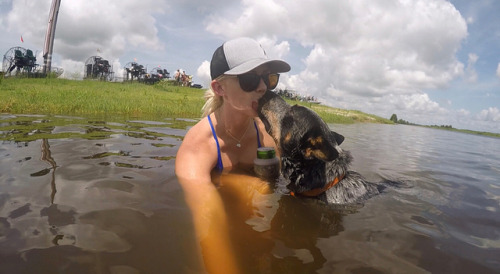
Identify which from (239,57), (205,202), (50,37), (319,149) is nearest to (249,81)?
(239,57)

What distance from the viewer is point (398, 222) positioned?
345cm

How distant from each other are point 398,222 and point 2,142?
23.6 ft

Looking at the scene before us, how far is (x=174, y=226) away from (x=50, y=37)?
32.4 meters

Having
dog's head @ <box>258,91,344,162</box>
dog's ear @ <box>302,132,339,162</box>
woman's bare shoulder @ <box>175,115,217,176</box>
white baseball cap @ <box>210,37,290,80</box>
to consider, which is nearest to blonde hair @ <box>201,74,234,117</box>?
woman's bare shoulder @ <box>175,115,217,176</box>

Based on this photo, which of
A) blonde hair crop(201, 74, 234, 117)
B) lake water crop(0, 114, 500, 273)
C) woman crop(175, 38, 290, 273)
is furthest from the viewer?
blonde hair crop(201, 74, 234, 117)

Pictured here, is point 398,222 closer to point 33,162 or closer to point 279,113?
point 279,113

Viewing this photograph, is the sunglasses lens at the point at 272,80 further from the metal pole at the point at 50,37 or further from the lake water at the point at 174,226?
the metal pole at the point at 50,37

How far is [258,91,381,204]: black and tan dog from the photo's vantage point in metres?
4.00

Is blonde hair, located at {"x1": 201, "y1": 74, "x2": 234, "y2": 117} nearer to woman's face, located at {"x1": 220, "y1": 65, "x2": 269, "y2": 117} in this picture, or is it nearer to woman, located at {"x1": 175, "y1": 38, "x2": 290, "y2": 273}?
woman, located at {"x1": 175, "y1": 38, "x2": 290, "y2": 273}

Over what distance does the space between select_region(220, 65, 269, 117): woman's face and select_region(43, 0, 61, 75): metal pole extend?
30.7 m

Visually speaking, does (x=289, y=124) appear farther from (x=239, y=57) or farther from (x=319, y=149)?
(x=239, y=57)

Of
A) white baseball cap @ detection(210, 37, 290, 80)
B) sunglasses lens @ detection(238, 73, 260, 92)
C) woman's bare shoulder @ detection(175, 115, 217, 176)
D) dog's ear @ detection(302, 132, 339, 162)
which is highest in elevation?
white baseball cap @ detection(210, 37, 290, 80)

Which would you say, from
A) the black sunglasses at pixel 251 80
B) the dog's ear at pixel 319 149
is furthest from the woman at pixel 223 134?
the dog's ear at pixel 319 149

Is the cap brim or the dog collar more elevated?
the cap brim
